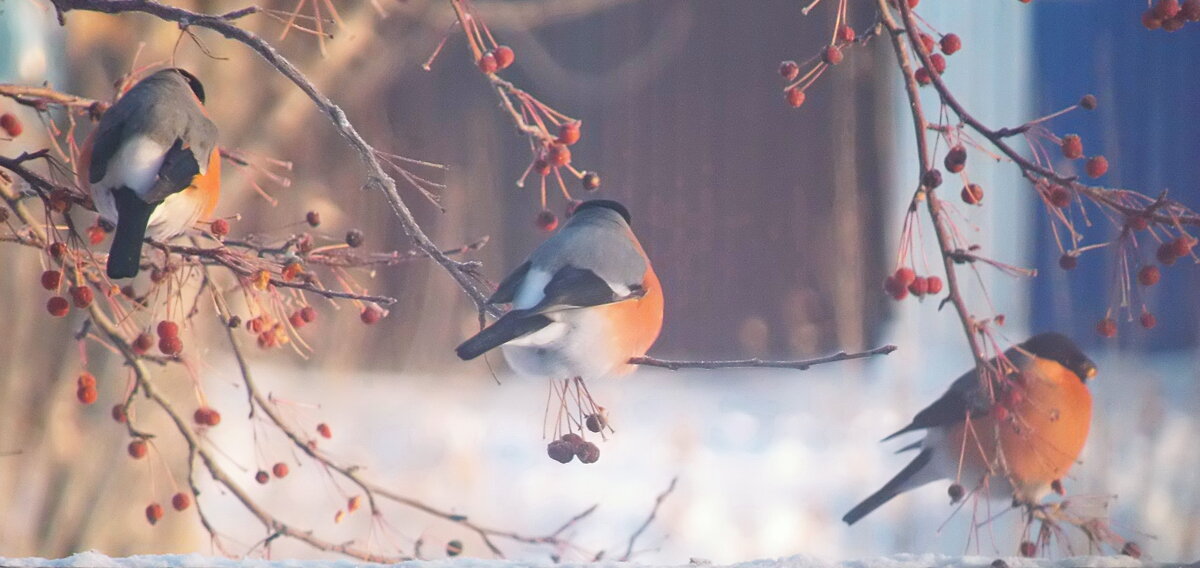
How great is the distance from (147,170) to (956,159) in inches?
38.4

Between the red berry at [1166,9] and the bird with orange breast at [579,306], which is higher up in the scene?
the red berry at [1166,9]

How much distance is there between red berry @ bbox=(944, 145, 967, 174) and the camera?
1316 mm

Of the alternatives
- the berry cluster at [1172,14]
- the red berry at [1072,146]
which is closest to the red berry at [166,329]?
the red berry at [1072,146]

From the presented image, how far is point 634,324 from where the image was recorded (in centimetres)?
135

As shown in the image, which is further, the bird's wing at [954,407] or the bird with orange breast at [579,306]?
the bird's wing at [954,407]

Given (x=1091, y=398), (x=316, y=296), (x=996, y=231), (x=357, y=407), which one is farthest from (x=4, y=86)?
(x=1091, y=398)

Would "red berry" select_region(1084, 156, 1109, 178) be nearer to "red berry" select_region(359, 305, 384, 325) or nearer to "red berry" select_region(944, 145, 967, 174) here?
"red berry" select_region(944, 145, 967, 174)

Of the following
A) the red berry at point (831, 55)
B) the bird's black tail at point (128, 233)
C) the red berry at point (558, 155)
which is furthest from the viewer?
the red berry at point (831, 55)

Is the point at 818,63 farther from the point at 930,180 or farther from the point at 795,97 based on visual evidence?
the point at 930,180

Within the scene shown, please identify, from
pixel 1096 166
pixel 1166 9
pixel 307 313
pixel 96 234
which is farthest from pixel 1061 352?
pixel 96 234

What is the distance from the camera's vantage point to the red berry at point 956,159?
4.32 ft

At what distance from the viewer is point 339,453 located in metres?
1.54

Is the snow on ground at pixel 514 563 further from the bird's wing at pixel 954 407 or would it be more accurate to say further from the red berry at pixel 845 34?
the red berry at pixel 845 34

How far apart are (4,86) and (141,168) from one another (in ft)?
0.69
